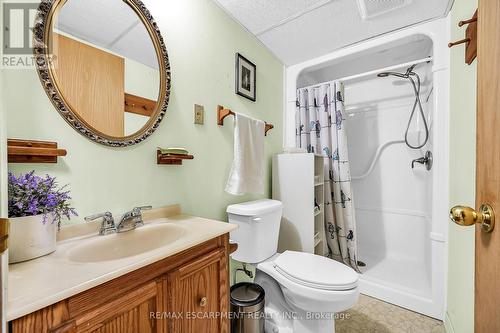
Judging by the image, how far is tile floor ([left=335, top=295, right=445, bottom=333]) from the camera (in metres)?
1.42

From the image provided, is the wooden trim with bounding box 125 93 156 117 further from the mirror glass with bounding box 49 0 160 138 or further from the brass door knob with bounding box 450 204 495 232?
the brass door knob with bounding box 450 204 495 232

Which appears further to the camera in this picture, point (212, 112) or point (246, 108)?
point (246, 108)

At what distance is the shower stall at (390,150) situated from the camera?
5.87 feet

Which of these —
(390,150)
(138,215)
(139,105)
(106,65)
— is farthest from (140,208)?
(390,150)

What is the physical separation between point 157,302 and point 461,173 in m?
1.62

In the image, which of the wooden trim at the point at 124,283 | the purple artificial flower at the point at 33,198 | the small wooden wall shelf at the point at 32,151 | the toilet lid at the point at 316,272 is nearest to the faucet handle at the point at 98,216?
the purple artificial flower at the point at 33,198

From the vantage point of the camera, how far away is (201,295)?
80 cm

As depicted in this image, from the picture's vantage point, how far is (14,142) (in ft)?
2.15

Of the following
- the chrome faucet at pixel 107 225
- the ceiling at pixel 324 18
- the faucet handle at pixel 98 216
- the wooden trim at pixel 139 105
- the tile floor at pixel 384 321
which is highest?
the ceiling at pixel 324 18

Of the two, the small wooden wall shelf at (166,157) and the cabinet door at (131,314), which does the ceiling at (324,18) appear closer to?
the small wooden wall shelf at (166,157)

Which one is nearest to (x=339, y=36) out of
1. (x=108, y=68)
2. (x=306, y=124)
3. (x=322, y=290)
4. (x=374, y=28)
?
(x=374, y=28)

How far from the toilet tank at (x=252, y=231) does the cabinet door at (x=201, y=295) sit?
1.41 feet

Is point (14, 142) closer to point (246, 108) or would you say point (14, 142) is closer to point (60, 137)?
point (60, 137)

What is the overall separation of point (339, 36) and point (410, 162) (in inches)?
59.7
